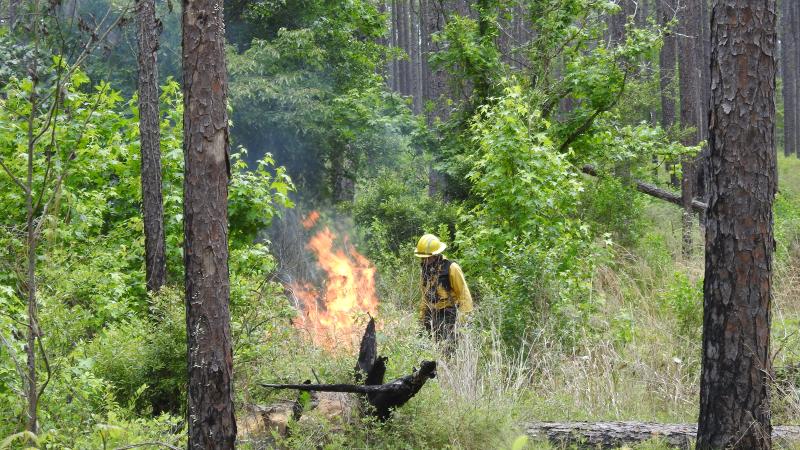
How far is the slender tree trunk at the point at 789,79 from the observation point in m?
40.8

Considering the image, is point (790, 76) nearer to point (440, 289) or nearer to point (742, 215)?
point (440, 289)

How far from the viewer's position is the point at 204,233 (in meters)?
5.98

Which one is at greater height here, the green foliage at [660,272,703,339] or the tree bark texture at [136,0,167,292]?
the tree bark texture at [136,0,167,292]

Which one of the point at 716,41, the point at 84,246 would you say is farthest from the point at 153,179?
the point at 716,41

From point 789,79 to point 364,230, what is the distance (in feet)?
107

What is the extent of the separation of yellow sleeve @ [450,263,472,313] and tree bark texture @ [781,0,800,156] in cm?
3608

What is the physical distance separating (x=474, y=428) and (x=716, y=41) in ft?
11.7

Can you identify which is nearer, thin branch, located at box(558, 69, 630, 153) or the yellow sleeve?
the yellow sleeve

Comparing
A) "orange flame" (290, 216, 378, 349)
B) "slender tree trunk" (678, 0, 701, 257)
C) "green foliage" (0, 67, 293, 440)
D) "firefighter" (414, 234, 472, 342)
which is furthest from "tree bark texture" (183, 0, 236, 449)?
"slender tree trunk" (678, 0, 701, 257)

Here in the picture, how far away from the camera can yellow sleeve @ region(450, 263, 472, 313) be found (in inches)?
400

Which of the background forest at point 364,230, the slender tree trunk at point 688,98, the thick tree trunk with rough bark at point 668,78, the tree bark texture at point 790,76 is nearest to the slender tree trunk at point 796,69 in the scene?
the tree bark texture at point 790,76

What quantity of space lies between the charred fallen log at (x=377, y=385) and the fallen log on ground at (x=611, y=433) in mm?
1069

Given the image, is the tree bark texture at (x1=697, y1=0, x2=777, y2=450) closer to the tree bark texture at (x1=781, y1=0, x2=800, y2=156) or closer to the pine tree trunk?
the pine tree trunk

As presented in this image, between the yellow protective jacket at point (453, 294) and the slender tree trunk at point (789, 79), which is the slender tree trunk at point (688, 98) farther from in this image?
the slender tree trunk at point (789, 79)
